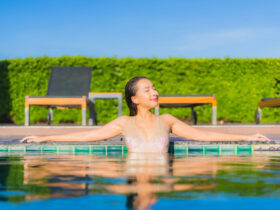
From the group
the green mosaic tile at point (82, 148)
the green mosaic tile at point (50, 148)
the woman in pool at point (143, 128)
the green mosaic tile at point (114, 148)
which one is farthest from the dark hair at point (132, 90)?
the green mosaic tile at point (50, 148)

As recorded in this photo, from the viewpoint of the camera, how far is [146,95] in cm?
339

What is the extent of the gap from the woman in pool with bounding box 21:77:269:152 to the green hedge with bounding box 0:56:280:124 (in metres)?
8.21

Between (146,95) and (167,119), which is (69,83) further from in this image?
(146,95)

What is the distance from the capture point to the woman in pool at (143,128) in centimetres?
342

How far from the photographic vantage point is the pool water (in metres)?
1.57

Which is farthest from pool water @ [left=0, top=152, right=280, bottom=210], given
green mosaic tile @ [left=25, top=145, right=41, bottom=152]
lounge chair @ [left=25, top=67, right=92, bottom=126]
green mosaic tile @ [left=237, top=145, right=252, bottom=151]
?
lounge chair @ [left=25, top=67, right=92, bottom=126]

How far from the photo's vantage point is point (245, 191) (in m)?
1.85

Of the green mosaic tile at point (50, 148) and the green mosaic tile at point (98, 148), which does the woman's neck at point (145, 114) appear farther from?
the green mosaic tile at point (50, 148)

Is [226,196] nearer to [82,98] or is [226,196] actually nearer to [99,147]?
[99,147]

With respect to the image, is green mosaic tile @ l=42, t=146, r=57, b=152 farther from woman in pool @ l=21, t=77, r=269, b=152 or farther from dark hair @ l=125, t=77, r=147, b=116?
dark hair @ l=125, t=77, r=147, b=116

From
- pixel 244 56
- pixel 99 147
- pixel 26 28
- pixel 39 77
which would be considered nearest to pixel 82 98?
pixel 99 147

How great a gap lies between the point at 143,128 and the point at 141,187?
5.35 feet

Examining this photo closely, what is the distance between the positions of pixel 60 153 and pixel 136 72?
7.86m

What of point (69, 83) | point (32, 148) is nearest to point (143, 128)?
point (32, 148)
